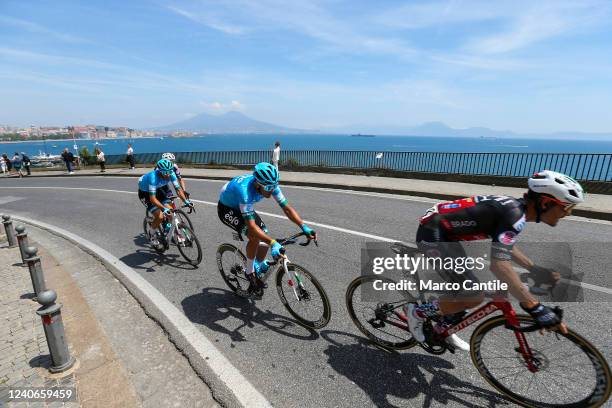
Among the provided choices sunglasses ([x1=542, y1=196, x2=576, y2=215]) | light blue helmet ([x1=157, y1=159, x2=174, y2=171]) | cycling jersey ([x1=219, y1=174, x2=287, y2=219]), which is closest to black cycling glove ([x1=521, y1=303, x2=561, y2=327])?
sunglasses ([x1=542, y1=196, x2=576, y2=215])

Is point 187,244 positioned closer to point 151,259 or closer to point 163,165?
point 151,259

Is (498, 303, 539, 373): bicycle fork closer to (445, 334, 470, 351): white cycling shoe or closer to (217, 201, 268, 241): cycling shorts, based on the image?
(445, 334, 470, 351): white cycling shoe

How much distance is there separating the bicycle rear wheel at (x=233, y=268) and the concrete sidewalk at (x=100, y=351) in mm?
1162

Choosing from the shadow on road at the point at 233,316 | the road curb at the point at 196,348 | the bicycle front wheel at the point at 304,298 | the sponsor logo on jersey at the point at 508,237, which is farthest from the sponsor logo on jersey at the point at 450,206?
the road curb at the point at 196,348

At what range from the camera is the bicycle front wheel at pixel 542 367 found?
8.22 ft

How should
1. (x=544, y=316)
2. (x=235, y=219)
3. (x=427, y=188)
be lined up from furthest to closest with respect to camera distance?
(x=427, y=188)
(x=235, y=219)
(x=544, y=316)

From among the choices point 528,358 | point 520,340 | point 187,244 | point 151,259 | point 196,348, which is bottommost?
point 151,259

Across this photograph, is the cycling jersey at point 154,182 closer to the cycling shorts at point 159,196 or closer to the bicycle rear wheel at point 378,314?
the cycling shorts at point 159,196

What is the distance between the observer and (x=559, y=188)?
245 cm

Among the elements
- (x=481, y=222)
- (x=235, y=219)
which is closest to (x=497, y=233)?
(x=481, y=222)

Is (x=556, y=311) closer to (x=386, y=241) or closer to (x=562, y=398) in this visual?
(x=562, y=398)

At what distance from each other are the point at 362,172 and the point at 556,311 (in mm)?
13772

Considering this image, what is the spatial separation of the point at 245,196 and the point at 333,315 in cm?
196

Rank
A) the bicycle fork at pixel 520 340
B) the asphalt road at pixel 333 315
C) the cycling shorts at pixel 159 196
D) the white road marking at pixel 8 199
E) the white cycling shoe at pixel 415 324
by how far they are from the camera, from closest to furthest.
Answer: the bicycle fork at pixel 520 340, the asphalt road at pixel 333 315, the white cycling shoe at pixel 415 324, the cycling shorts at pixel 159 196, the white road marking at pixel 8 199
